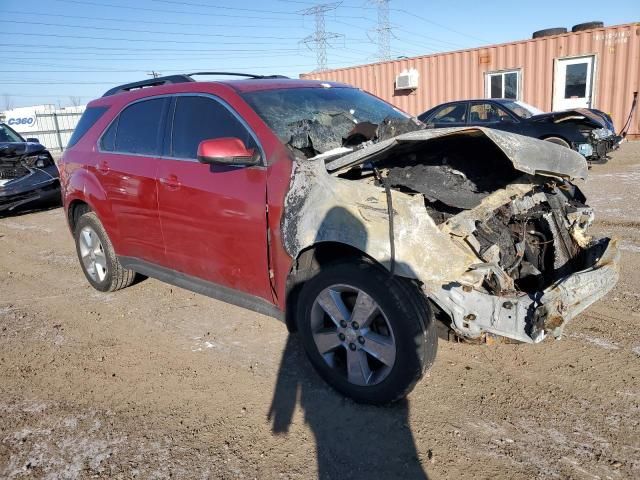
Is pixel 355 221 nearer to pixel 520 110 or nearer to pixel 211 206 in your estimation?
pixel 211 206

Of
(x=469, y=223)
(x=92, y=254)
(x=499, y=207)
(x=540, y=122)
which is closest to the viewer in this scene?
(x=469, y=223)

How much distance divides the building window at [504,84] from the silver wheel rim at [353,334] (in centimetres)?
1481

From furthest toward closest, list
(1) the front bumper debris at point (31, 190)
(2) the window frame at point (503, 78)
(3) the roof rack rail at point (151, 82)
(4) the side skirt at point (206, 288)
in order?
(2) the window frame at point (503, 78) → (1) the front bumper debris at point (31, 190) → (3) the roof rack rail at point (151, 82) → (4) the side skirt at point (206, 288)

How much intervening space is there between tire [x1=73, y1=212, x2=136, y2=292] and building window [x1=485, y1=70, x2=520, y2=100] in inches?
556

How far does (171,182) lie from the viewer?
3.56 metres

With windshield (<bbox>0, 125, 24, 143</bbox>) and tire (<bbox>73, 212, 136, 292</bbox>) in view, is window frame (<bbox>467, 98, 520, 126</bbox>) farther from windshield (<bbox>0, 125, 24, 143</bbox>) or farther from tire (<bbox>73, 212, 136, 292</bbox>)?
windshield (<bbox>0, 125, 24, 143</bbox>)

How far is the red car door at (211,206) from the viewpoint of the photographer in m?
3.07

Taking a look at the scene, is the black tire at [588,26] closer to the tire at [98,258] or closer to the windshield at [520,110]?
the windshield at [520,110]

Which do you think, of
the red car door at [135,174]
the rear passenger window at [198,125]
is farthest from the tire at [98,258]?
the rear passenger window at [198,125]

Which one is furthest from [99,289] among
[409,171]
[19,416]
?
[409,171]

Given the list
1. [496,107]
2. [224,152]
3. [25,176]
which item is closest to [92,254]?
[224,152]

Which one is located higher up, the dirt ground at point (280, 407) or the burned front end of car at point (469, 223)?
the burned front end of car at point (469, 223)

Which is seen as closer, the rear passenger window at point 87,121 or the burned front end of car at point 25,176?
the rear passenger window at point 87,121

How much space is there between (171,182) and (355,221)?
1.62m
